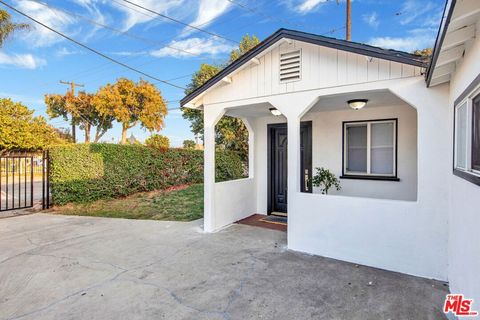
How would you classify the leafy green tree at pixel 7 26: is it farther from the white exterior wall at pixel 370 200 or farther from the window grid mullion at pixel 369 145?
the window grid mullion at pixel 369 145

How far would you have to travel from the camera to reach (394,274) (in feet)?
12.2

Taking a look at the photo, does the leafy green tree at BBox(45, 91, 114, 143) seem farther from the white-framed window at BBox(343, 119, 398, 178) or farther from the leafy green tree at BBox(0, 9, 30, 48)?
the white-framed window at BBox(343, 119, 398, 178)

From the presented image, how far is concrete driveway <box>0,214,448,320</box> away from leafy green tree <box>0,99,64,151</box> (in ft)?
37.0

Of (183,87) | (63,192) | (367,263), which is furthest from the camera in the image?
(183,87)

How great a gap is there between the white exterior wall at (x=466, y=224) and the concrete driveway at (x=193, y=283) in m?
0.61

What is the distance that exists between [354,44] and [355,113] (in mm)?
2131

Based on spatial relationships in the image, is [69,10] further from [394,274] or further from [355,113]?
[394,274]

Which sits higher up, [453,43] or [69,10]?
[69,10]

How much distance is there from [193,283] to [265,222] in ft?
10.9

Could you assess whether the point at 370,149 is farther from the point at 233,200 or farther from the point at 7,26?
the point at 7,26

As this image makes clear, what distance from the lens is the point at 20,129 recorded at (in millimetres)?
15453

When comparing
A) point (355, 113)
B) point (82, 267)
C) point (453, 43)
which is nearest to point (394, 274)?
point (453, 43)

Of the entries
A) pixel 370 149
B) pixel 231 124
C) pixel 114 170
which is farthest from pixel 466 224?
pixel 231 124

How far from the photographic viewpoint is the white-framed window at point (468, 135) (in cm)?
229
